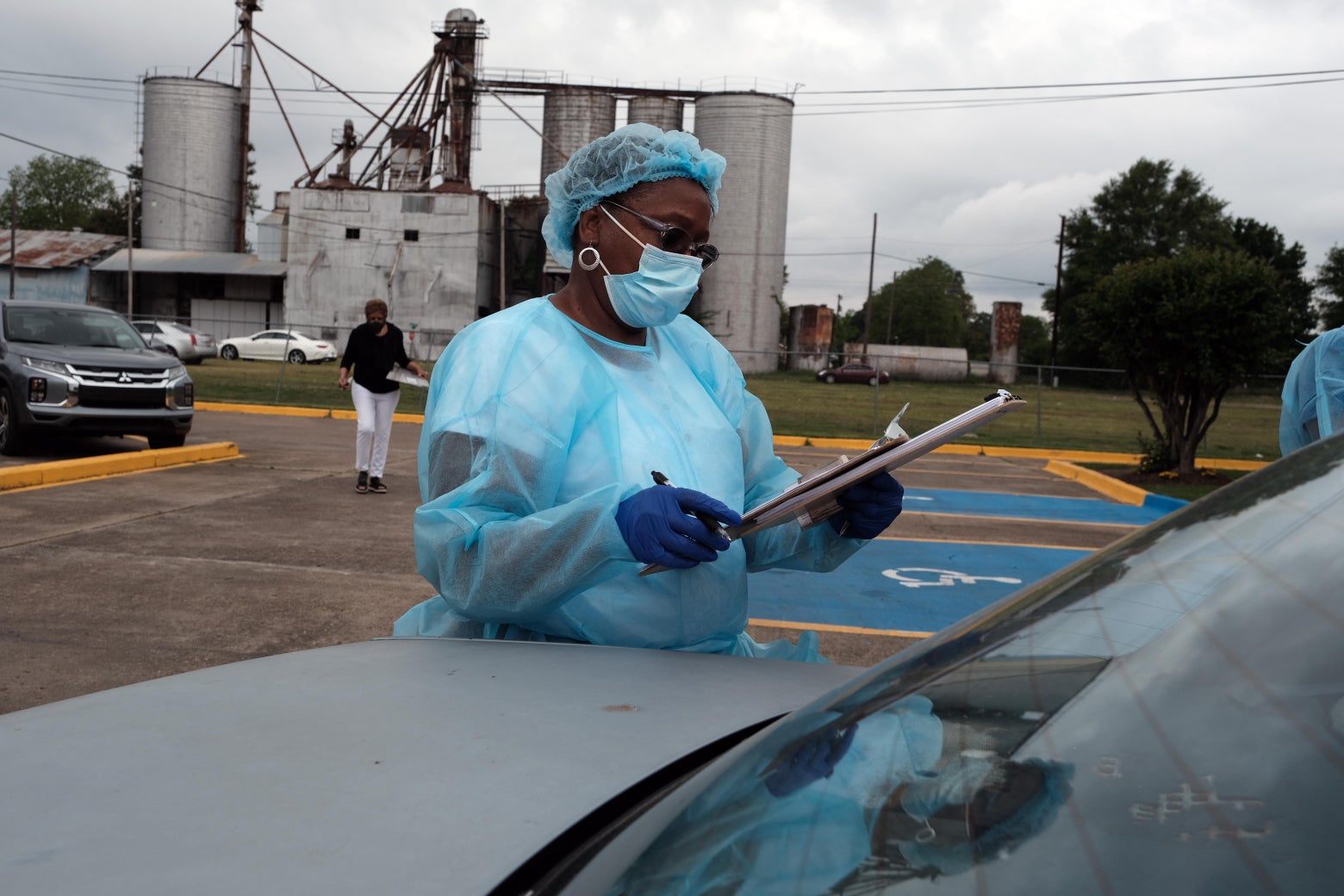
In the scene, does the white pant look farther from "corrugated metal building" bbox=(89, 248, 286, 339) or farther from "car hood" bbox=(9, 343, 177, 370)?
"corrugated metal building" bbox=(89, 248, 286, 339)

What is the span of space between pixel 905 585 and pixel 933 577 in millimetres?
372

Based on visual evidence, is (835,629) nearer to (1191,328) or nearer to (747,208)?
(1191,328)

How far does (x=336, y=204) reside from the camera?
46.5 meters

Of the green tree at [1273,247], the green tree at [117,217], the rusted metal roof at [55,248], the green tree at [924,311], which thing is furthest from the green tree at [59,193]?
the green tree at [1273,247]

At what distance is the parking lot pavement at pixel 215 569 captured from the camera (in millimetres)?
5043

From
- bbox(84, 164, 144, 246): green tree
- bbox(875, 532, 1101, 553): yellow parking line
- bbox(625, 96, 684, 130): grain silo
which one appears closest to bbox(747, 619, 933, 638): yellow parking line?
bbox(875, 532, 1101, 553): yellow parking line

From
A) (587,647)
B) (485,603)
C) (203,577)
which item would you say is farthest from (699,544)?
(203,577)

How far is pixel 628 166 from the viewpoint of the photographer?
7.69ft

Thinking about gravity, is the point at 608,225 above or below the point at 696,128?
below

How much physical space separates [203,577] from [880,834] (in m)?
6.27

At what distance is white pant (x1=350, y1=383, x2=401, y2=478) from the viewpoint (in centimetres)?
993

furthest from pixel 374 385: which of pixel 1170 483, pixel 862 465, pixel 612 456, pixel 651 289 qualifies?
pixel 1170 483

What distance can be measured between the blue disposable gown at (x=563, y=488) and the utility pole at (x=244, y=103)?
53332 mm

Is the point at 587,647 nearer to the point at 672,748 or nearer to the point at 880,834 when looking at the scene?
the point at 672,748
